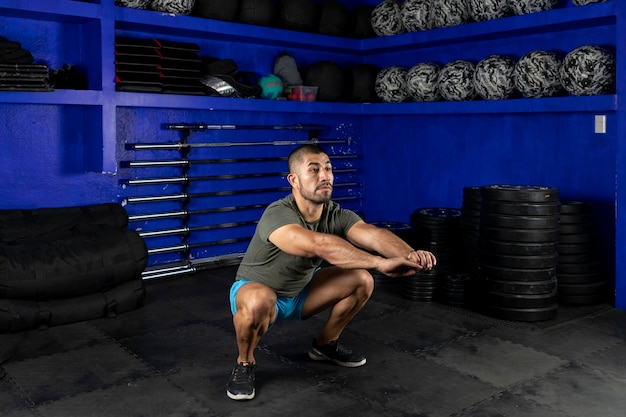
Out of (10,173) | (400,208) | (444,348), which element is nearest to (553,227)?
(444,348)

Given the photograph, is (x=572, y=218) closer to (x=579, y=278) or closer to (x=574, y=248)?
(x=574, y=248)

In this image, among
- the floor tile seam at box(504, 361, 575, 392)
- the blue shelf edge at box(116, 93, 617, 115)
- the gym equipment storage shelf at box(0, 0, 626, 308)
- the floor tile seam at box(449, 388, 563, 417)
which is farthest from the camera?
the blue shelf edge at box(116, 93, 617, 115)

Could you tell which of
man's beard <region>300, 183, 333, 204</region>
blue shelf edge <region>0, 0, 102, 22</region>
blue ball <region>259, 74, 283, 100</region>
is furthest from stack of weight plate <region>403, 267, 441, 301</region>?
blue shelf edge <region>0, 0, 102, 22</region>

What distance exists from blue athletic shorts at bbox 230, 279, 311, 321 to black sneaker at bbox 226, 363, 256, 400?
25cm

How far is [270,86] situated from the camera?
515 centimetres

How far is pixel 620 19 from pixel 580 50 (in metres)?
0.30

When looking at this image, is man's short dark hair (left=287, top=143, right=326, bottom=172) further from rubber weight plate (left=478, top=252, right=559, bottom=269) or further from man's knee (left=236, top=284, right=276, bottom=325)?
rubber weight plate (left=478, top=252, right=559, bottom=269)

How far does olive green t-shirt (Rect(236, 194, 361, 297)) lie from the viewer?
2.64 metres

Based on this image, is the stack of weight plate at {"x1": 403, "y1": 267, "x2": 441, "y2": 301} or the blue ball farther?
the blue ball

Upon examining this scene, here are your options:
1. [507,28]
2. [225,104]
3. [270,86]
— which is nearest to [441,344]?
[507,28]

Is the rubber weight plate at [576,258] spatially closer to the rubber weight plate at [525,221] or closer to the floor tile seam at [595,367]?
the rubber weight plate at [525,221]

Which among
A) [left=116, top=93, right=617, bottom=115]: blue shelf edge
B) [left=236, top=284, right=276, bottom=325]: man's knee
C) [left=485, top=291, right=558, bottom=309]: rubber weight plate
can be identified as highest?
[left=116, top=93, right=617, bottom=115]: blue shelf edge

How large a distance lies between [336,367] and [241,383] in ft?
1.79

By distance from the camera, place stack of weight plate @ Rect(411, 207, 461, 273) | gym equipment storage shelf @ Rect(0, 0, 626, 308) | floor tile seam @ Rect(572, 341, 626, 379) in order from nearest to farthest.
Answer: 1. floor tile seam @ Rect(572, 341, 626, 379)
2. gym equipment storage shelf @ Rect(0, 0, 626, 308)
3. stack of weight plate @ Rect(411, 207, 461, 273)
